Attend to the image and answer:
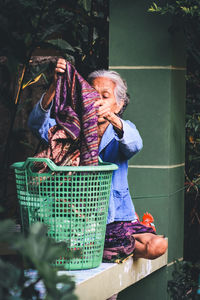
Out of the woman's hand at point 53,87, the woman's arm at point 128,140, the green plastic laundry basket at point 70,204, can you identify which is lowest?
the green plastic laundry basket at point 70,204

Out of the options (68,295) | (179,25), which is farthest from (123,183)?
(68,295)

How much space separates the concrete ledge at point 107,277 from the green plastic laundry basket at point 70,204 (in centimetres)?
6

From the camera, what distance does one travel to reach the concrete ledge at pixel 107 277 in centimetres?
202

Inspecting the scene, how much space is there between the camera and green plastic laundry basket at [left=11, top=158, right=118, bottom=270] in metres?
2.02

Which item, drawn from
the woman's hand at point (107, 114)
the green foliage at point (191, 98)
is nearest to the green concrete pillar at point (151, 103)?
the green foliage at point (191, 98)

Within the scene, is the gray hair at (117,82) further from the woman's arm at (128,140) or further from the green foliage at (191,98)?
the green foliage at (191,98)

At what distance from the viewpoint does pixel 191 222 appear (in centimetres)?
357

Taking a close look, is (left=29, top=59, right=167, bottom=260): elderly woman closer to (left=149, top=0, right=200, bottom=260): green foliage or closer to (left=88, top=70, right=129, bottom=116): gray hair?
(left=88, top=70, right=129, bottom=116): gray hair

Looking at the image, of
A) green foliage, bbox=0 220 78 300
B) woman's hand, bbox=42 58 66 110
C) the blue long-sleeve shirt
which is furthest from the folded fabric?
green foliage, bbox=0 220 78 300

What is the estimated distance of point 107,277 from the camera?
2240mm

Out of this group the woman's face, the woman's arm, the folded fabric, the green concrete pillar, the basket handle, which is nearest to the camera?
the basket handle

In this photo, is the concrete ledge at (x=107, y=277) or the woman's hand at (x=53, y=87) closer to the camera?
the concrete ledge at (x=107, y=277)

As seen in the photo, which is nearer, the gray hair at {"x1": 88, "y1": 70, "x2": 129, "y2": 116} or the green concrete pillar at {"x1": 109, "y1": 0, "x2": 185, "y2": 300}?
the gray hair at {"x1": 88, "y1": 70, "x2": 129, "y2": 116}

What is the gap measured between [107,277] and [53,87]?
88 centimetres
